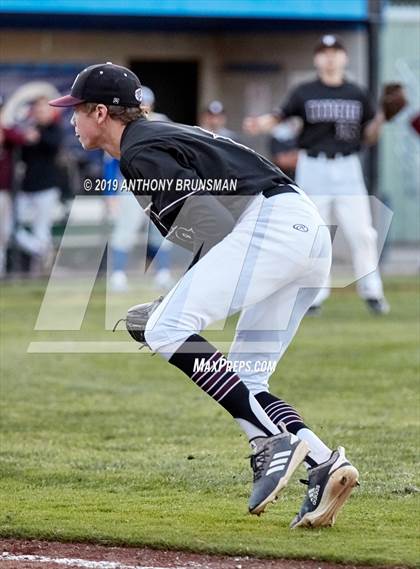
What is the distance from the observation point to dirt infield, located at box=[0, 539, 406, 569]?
16.0ft

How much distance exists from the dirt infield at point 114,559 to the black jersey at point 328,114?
8132 millimetres

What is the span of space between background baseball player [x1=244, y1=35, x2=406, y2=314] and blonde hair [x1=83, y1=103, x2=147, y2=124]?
7.14 m

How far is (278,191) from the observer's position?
17.9 ft

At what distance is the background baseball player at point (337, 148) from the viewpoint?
12711mm


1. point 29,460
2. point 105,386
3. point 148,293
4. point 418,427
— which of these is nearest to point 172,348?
point 29,460

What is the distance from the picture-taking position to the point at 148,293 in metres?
14.9

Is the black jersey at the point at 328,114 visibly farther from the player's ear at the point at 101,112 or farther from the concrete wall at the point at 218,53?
the player's ear at the point at 101,112

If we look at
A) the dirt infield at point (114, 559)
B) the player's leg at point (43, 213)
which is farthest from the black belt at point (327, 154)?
the dirt infield at point (114, 559)

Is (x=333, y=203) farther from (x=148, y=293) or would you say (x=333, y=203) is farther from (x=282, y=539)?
(x=282, y=539)

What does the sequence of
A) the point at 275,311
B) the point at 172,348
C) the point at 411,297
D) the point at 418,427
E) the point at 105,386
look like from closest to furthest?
the point at 172,348
the point at 275,311
the point at 418,427
the point at 105,386
the point at 411,297

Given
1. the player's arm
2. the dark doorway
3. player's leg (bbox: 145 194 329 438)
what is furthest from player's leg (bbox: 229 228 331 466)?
the dark doorway

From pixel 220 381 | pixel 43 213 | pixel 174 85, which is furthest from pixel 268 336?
pixel 174 85

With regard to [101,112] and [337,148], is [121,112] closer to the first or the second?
[101,112]

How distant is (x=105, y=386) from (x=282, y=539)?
437 centimetres
